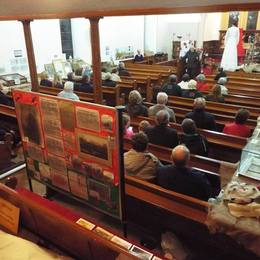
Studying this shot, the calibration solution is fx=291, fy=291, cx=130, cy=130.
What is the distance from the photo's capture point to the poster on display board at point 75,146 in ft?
5.94

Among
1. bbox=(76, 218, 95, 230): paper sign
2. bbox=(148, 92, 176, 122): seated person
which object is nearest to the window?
bbox=(148, 92, 176, 122): seated person

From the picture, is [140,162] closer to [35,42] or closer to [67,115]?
[67,115]

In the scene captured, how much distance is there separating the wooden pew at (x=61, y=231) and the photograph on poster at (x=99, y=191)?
0.97 ft

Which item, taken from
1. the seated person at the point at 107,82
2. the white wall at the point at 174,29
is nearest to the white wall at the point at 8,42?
the seated person at the point at 107,82

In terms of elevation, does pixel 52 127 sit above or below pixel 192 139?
above

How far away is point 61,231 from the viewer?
1.67m

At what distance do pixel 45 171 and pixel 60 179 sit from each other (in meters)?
0.18

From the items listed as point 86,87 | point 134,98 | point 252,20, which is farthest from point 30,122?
point 252,20

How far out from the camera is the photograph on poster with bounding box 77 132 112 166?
5.98 feet

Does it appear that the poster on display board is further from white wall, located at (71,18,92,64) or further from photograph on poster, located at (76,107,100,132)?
white wall, located at (71,18,92,64)

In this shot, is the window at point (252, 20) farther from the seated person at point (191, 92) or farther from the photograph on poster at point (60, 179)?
the photograph on poster at point (60, 179)

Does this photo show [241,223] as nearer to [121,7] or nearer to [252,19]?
[121,7]

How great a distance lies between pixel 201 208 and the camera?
2066 mm

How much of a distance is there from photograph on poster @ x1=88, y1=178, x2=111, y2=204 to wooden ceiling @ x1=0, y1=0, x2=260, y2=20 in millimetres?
1403
